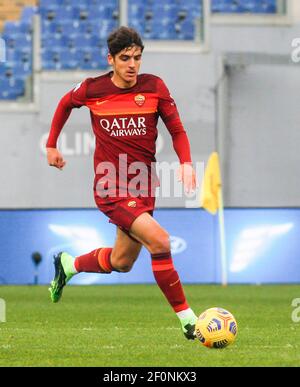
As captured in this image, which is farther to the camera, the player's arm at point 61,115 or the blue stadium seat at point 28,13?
the blue stadium seat at point 28,13

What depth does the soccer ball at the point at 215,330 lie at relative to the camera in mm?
7809

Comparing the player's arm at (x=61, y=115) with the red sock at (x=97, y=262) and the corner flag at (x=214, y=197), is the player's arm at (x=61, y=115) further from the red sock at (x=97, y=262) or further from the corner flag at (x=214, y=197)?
the corner flag at (x=214, y=197)

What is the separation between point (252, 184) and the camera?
21797mm

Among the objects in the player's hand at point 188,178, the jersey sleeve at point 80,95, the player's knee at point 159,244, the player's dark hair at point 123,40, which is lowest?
the player's knee at point 159,244

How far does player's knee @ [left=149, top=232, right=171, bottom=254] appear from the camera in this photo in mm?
8008

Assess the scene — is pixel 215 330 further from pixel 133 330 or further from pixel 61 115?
pixel 61 115

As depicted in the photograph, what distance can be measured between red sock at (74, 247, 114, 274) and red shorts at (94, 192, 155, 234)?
1.81ft

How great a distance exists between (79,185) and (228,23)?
165 inches

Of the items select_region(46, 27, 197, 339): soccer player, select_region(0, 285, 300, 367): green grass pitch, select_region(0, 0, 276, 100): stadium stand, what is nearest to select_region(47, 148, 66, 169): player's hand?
select_region(46, 27, 197, 339): soccer player

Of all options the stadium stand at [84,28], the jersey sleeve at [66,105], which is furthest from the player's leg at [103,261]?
the stadium stand at [84,28]

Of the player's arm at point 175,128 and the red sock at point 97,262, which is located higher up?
the player's arm at point 175,128

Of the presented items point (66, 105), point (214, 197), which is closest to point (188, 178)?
point (66, 105)
